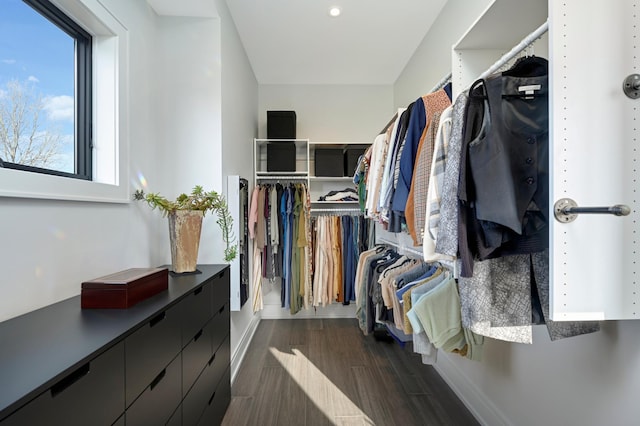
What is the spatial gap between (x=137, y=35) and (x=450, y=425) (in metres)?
2.85

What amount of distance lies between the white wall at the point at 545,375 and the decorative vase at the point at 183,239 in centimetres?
171

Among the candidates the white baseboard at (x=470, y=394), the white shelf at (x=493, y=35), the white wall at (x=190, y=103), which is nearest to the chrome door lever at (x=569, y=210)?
the white shelf at (x=493, y=35)

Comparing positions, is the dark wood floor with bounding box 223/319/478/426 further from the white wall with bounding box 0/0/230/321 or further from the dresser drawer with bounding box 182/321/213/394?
the white wall with bounding box 0/0/230/321

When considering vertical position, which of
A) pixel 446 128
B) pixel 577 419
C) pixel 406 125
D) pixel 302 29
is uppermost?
pixel 302 29

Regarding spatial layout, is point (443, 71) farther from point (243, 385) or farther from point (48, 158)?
point (243, 385)

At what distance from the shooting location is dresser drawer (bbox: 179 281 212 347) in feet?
3.95

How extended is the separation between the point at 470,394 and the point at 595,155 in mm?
1652

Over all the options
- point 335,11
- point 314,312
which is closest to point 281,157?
point 335,11

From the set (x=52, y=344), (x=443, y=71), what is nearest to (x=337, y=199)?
(x=443, y=71)

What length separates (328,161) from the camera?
3.21 m

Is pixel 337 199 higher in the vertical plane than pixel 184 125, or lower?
lower

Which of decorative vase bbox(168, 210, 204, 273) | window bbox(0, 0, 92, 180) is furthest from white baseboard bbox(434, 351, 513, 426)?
window bbox(0, 0, 92, 180)

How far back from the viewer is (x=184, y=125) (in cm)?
192

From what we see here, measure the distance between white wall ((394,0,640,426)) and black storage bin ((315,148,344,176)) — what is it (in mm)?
1301
